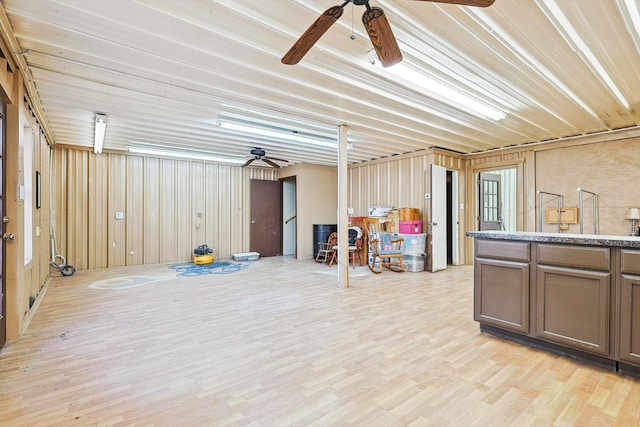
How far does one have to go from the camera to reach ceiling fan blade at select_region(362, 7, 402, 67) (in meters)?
1.75

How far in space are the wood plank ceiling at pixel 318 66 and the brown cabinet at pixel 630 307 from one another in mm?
1841

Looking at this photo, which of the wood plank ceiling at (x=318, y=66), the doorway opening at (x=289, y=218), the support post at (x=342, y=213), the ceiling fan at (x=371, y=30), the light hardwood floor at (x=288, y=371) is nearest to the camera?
the ceiling fan at (x=371, y=30)

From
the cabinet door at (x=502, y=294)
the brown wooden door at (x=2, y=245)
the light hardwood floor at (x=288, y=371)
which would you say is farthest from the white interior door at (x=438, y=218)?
the brown wooden door at (x=2, y=245)

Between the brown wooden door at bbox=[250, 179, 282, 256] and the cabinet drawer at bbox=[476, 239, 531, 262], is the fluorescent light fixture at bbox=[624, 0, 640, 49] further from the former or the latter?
the brown wooden door at bbox=[250, 179, 282, 256]

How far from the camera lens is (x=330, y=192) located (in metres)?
8.98

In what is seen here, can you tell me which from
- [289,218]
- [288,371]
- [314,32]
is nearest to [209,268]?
[289,218]

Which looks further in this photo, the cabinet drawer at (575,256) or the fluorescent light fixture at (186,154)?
the fluorescent light fixture at (186,154)

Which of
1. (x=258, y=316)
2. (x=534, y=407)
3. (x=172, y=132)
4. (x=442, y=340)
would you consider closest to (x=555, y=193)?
(x=442, y=340)

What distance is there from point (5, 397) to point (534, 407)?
3.28 metres

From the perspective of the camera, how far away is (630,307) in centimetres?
216

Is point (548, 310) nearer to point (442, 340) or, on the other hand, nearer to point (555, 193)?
point (442, 340)

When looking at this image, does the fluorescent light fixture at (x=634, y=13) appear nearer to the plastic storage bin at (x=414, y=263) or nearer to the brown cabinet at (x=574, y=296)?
the brown cabinet at (x=574, y=296)

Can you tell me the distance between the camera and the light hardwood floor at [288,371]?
179cm

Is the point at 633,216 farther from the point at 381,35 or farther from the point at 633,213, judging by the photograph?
the point at 381,35
